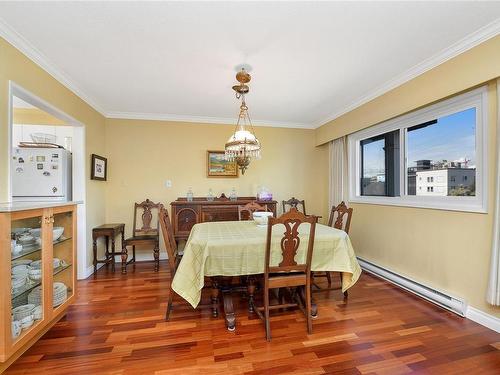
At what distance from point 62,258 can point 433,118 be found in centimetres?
391

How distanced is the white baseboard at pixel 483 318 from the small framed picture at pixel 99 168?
14.5 feet

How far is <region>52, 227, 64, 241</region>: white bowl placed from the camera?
6.62ft

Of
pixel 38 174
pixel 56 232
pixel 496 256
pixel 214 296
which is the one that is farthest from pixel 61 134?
pixel 496 256

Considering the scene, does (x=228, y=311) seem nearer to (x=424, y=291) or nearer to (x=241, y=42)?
(x=424, y=291)

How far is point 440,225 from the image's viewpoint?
2.42 meters

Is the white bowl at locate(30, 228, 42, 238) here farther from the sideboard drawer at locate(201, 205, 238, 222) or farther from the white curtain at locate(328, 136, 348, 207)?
the white curtain at locate(328, 136, 348, 207)

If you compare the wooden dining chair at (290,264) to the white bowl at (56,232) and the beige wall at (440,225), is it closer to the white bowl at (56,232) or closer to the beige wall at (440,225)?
the beige wall at (440,225)

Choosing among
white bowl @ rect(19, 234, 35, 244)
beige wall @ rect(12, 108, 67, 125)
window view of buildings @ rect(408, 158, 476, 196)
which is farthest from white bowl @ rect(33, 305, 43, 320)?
window view of buildings @ rect(408, 158, 476, 196)

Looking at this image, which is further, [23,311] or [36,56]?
[36,56]

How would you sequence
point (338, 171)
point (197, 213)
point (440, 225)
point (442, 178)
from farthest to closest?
point (338, 171) → point (197, 213) → point (442, 178) → point (440, 225)

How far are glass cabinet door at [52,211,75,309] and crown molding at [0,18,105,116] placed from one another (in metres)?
1.38

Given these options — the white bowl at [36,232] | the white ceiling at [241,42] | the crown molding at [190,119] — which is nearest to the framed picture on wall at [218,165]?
the crown molding at [190,119]

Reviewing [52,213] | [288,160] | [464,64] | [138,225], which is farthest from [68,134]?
[464,64]

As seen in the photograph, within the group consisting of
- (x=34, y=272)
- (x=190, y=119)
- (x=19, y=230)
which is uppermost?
(x=190, y=119)
